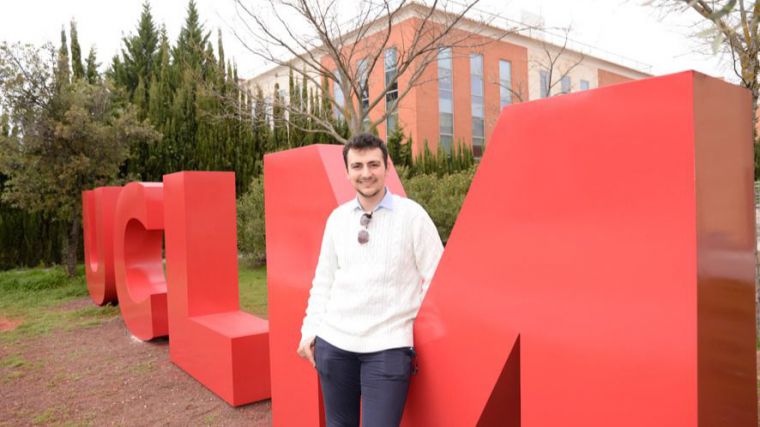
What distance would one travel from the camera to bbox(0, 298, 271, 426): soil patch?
14.2ft

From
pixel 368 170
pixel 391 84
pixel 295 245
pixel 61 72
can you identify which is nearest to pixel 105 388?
pixel 295 245

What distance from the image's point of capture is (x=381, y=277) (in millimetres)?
2232

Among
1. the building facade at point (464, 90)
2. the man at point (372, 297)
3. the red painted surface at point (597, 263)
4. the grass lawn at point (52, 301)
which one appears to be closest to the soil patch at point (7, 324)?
the grass lawn at point (52, 301)

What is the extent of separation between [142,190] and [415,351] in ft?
16.0

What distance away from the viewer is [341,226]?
241cm

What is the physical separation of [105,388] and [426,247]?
4.02m

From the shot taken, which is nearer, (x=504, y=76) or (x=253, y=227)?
(x=253, y=227)

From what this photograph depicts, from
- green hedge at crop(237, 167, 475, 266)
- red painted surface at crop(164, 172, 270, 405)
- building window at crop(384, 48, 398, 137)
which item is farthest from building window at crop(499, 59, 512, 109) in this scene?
red painted surface at crop(164, 172, 270, 405)

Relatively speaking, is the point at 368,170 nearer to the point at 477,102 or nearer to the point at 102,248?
the point at 102,248

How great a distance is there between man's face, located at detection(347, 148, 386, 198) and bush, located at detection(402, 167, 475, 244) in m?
9.27

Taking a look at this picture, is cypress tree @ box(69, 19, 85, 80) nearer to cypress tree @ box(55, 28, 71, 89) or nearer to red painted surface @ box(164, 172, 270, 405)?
cypress tree @ box(55, 28, 71, 89)

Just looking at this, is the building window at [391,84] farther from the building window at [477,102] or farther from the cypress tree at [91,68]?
the cypress tree at [91,68]

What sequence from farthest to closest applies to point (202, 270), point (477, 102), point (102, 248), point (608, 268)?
point (477, 102)
point (102, 248)
point (202, 270)
point (608, 268)

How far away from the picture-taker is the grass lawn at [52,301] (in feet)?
25.2
